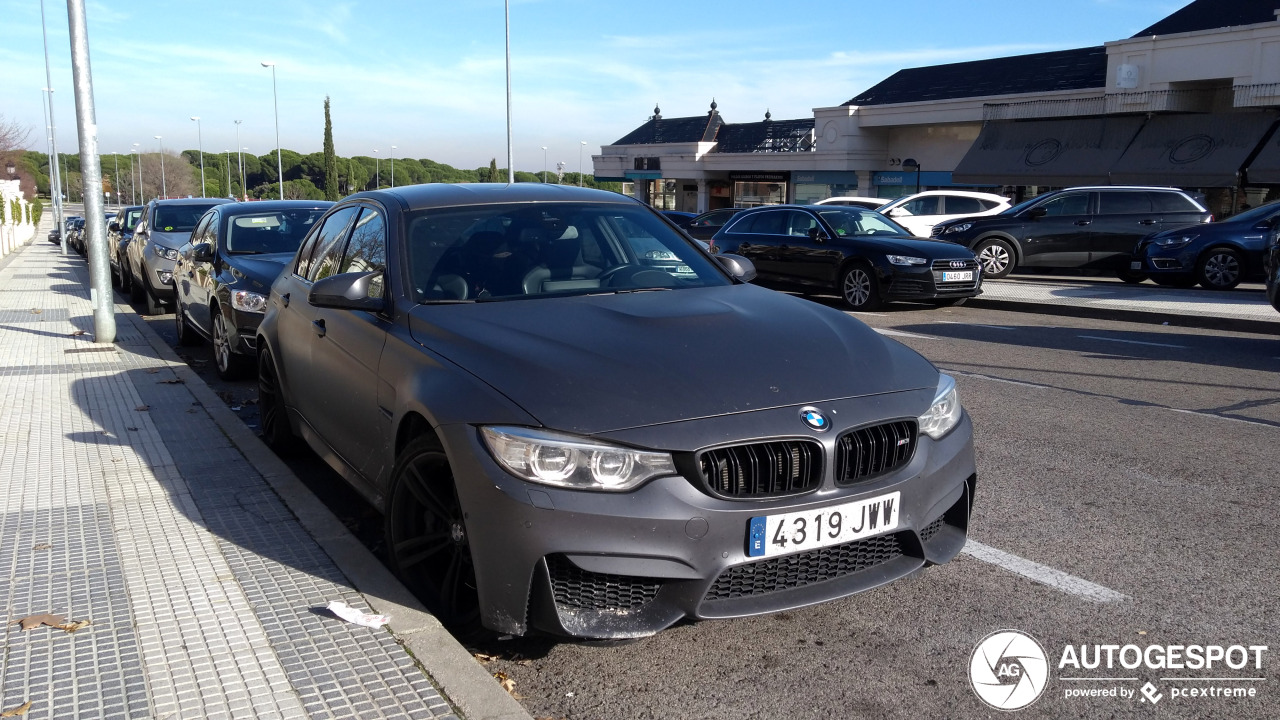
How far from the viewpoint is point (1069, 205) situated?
695 inches

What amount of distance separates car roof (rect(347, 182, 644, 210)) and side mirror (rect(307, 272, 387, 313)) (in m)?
0.49

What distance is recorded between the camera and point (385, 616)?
11.5 feet

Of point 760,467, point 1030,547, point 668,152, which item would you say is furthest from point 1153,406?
point 668,152

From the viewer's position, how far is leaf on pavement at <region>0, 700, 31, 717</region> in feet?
9.57

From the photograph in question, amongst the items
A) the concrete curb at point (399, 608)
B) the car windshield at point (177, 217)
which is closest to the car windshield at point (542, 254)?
the concrete curb at point (399, 608)

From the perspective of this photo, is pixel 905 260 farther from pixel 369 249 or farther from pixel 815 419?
pixel 815 419

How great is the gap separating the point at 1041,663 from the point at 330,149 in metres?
82.8

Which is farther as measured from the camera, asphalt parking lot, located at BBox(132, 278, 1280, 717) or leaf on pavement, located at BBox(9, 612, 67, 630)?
leaf on pavement, located at BBox(9, 612, 67, 630)

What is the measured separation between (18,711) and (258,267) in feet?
21.3

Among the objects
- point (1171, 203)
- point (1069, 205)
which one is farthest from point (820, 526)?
point (1171, 203)

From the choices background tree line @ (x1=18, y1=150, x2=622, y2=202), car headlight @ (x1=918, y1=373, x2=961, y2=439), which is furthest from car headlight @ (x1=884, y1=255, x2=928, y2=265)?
background tree line @ (x1=18, y1=150, x2=622, y2=202)

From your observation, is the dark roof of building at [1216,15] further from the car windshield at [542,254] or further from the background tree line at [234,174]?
the background tree line at [234,174]

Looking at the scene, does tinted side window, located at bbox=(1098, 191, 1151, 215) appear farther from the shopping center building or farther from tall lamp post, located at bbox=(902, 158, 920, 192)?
tall lamp post, located at bbox=(902, 158, 920, 192)

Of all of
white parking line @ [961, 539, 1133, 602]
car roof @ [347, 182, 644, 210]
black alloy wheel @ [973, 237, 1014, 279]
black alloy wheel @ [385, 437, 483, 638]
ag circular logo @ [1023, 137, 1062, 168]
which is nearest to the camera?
black alloy wheel @ [385, 437, 483, 638]
